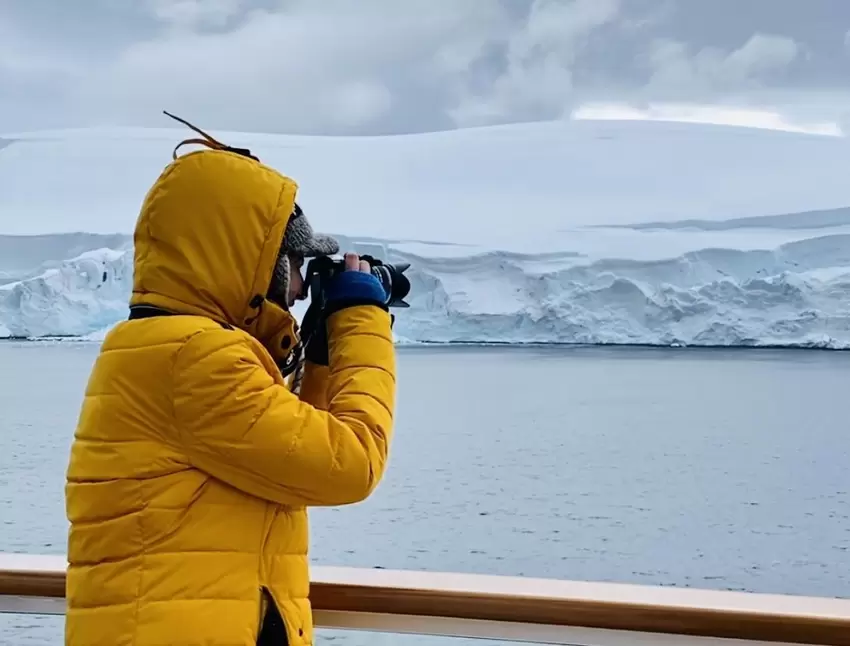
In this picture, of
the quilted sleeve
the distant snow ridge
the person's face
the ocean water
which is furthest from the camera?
the distant snow ridge

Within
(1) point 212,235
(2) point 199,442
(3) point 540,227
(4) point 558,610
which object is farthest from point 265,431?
(3) point 540,227

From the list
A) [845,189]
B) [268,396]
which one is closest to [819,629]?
[268,396]

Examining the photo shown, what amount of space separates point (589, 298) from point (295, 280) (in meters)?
5.93

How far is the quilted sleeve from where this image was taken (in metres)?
0.71

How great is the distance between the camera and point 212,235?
0.74 metres

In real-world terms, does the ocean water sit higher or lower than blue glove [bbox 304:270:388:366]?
lower

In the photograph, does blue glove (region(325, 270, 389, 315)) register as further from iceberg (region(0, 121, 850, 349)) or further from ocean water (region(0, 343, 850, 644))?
iceberg (region(0, 121, 850, 349))

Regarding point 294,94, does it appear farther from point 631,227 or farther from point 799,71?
point 631,227

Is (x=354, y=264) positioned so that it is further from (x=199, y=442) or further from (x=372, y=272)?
(x=199, y=442)

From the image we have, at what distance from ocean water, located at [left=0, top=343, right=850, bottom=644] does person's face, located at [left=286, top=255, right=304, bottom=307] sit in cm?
229

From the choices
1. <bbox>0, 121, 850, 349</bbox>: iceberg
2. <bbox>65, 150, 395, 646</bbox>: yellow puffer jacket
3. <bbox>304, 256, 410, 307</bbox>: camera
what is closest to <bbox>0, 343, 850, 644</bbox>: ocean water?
<bbox>0, 121, 850, 349</bbox>: iceberg

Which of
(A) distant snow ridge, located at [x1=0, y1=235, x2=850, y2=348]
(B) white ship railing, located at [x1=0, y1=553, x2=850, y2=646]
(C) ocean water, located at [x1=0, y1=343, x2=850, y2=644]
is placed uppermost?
(A) distant snow ridge, located at [x1=0, y1=235, x2=850, y2=348]

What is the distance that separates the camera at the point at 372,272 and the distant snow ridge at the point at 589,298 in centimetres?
432

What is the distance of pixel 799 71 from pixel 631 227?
2958mm
